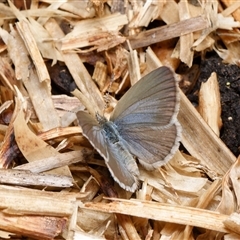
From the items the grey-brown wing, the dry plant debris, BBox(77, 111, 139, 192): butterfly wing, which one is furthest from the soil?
BBox(77, 111, 139, 192): butterfly wing

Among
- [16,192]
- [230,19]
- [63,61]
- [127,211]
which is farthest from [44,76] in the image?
[230,19]

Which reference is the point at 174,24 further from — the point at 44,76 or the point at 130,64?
the point at 44,76

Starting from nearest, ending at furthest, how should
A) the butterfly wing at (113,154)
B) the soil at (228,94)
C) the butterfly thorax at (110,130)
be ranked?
Answer: the butterfly wing at (113,154) → the butterfly thorax at (110,130) → the soil at (228,94)

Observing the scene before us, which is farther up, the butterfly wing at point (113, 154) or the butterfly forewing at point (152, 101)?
the butterfly forewing at point (152, 101)

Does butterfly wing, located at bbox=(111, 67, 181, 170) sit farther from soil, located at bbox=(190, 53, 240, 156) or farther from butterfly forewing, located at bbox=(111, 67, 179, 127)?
soil, located at bbox=(190, 53, 240, 156)

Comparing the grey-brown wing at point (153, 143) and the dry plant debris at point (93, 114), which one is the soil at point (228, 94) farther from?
the grey-brown wing at point (153, 143)

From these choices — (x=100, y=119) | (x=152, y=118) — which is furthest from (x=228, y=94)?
(x=100, y=119)

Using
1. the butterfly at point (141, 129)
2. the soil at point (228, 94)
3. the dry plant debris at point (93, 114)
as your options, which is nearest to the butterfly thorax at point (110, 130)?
the butterfly at point (141, 129)
